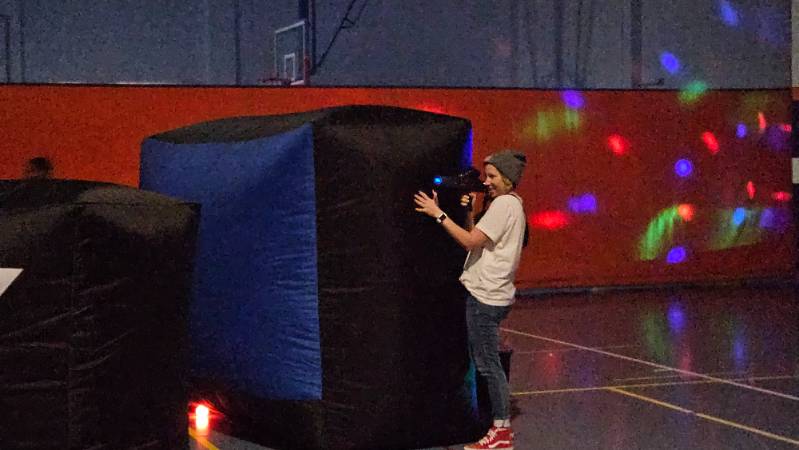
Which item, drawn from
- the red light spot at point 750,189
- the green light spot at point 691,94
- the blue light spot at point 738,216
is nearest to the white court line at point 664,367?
the green light spot at point 691,94

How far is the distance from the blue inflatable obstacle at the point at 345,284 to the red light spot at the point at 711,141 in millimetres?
7832

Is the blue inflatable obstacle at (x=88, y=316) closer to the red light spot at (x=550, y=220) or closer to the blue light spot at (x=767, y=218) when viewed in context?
the red light spot at (x=550, y=220)

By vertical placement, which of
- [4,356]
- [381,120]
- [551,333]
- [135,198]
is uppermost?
[381,120]

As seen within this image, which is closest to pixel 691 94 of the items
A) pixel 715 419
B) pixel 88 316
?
pixel 715 419

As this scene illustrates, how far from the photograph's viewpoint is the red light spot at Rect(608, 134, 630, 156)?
40.3 ft

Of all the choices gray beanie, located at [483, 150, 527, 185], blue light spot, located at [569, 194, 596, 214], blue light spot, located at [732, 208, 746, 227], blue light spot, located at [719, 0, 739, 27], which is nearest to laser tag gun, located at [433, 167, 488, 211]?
gray beanie, located at [483, 150, 527, 185]

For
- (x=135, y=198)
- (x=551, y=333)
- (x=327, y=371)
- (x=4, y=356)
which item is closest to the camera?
(x=4, y=356)

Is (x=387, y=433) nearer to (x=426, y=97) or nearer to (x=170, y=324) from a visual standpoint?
(x=170, y=324)

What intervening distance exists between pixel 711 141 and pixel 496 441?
836cm

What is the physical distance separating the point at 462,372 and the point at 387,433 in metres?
0.49

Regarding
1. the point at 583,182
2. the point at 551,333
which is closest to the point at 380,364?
the point at 551,333

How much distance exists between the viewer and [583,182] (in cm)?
1222

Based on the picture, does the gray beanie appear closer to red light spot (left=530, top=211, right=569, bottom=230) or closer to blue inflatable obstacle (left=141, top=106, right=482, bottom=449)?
blue inflatable obstacle (left=141, top=106, right=482, bottom=449)

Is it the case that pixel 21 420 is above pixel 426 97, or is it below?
below
